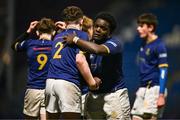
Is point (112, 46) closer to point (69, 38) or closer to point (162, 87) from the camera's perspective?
point (69, 38)

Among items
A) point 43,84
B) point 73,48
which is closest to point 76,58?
point 73,48

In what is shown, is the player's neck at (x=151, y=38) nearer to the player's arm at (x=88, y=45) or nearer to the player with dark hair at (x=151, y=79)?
the player with dark hair at (x=151, y=79)

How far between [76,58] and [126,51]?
617 centimetres

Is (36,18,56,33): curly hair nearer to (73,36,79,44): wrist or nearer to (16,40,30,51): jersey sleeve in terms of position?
(16,40,30,51): jersey sleeve

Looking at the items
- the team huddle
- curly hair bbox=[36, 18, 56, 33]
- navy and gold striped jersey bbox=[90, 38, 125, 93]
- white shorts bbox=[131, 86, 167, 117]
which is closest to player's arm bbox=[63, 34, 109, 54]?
the team huddle

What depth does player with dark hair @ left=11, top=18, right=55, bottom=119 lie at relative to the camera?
859cm

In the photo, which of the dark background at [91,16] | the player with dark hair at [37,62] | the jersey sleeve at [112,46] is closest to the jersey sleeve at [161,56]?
the player with dark hair at [37,62]

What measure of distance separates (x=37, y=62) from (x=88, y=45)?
1.55 m

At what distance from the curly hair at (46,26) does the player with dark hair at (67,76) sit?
899mm

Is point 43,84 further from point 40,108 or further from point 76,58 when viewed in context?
point 76,58

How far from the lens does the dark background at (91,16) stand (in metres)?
13.2

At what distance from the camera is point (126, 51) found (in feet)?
44.1

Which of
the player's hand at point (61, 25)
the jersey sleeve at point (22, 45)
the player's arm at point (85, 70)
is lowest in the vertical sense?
the player's arm at point (85, 70)

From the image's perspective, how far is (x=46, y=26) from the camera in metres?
8.51
